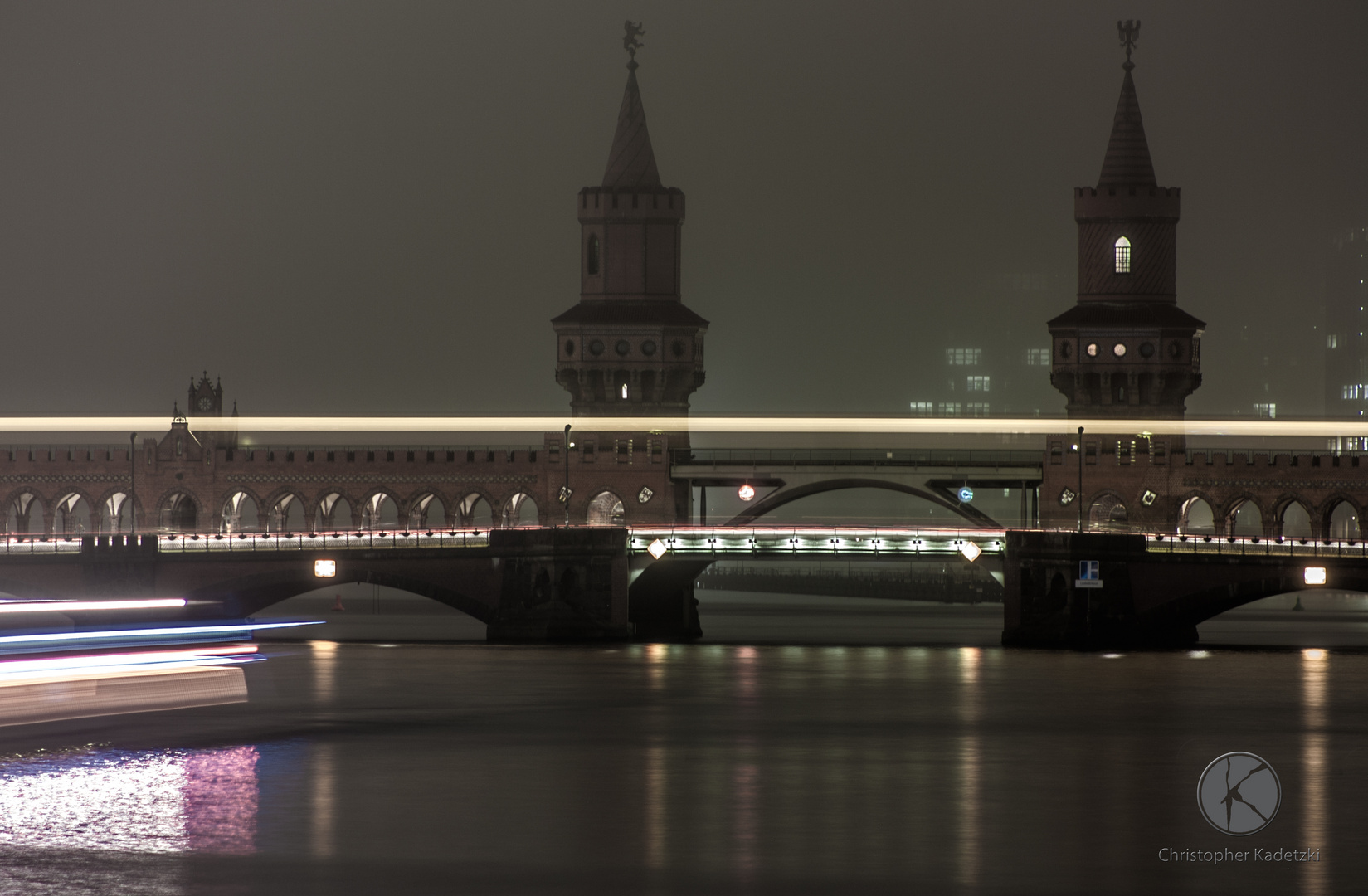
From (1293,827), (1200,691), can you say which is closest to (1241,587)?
(1200,691)

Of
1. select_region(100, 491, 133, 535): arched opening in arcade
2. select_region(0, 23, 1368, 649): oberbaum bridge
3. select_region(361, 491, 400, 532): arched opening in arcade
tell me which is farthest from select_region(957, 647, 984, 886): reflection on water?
select_region(100, 491, 133, 535): arched opening in arcade

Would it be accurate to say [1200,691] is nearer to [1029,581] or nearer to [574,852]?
[1029,581]

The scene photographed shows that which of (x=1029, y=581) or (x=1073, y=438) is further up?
(x=1073, y=438)

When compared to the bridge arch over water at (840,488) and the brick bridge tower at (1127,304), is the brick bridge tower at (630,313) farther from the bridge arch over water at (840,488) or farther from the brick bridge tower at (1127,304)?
the brick bridge tower at (1127,304)

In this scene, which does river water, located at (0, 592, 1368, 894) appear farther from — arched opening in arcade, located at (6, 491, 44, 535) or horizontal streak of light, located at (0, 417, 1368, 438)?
arched opening in arcade, located at (6, 491, 44, 535)

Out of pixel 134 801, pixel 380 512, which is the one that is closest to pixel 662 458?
pixel 380 512

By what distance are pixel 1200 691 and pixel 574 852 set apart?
28.8 metres

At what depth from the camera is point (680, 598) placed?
77125 mm

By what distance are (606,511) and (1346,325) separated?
309 ft

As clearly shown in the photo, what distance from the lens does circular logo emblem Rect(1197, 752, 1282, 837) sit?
28062 mm

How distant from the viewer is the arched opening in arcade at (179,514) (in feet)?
294

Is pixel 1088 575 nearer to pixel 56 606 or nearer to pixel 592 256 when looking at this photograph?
pixel 592 256

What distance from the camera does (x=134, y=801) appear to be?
90.4 feet

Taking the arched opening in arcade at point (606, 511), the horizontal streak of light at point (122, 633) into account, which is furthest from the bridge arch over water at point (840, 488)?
the horizontal streak of light at point (122, 633)
